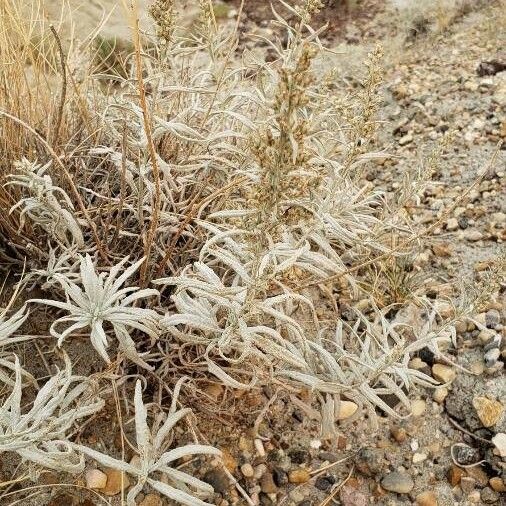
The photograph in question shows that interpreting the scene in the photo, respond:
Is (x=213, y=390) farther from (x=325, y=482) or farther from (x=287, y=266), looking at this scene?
(x=287, y=266)

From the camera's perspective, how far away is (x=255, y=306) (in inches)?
51.1

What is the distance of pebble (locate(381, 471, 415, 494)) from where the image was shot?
5.58 feet

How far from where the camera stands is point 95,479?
1.61 m

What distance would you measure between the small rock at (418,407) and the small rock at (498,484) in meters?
0.26

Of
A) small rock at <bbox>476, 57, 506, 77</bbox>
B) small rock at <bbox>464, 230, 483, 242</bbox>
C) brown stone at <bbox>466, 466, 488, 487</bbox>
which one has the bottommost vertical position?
brown stone at <bbox>466, 466, 488, 487</bbox>

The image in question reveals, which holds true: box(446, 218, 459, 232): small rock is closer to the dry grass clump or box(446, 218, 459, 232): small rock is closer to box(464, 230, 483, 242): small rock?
box(464, 230, 483, 242): small rock

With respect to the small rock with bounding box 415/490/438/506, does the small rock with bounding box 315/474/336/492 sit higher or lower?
higher

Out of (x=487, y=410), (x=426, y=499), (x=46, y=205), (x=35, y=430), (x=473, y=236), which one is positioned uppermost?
(x=46, y=205)

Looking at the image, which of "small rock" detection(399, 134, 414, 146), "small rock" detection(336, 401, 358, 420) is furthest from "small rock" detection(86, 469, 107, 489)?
"small rock" detection(399, 134, 414, 146)

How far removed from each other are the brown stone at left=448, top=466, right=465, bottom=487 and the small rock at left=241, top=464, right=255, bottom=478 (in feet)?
1.77

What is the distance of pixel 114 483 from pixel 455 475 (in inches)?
35.8

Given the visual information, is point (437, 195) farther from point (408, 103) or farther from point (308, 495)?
point (308, 495)

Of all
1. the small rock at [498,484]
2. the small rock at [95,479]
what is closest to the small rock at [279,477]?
the small rock at [95,479]

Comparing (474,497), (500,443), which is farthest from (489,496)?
(500,443)
